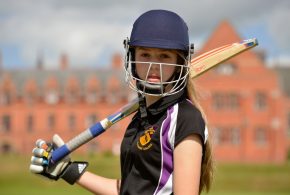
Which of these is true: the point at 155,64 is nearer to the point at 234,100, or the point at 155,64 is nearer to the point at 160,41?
the point at 160,41

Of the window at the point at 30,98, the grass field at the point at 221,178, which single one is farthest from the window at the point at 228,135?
the window at the point at 30,98

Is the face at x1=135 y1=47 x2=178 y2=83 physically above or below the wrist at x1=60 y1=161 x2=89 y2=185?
above

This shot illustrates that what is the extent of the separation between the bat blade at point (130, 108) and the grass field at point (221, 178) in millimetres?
27067

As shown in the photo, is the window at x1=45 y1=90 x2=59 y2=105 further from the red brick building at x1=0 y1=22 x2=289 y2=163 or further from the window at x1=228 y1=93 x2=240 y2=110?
the window at x1=228 y1=93 x2=240 y2=110

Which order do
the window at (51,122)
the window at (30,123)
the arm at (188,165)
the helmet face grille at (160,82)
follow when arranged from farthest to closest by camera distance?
the window at (51,122)
the window at (30,123)
the helmet face grille at (160,82)
the arm at (188,165)

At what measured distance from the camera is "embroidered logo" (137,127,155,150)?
2.69m

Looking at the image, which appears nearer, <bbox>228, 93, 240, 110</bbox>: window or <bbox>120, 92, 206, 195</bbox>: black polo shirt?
<bbox>120, 92, 206, 195</bbox>: black polo shirt

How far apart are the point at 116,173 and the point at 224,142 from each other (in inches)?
858

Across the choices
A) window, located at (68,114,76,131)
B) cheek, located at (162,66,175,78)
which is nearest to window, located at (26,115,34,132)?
window, located at (68,114,76,131)

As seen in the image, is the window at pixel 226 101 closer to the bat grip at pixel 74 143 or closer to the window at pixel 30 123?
the window at pixel 30 123

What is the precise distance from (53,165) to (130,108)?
49cm

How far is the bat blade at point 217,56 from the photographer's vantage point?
3.36 metres

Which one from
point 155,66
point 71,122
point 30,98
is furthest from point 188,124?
point 30,98

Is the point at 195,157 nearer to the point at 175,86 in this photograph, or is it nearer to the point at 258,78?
the point at 175,86
